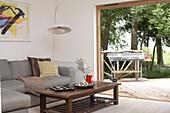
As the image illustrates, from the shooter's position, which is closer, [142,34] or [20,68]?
[20,68]

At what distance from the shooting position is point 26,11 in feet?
19.6

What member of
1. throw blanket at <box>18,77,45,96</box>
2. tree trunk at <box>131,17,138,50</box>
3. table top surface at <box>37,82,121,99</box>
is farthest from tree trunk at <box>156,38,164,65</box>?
throw blanket at <box>18,77,45,96</box>

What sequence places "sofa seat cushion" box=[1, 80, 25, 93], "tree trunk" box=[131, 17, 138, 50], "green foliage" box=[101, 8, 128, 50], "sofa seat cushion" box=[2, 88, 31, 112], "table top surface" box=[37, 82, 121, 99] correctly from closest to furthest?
1. "sofa seat cushion" box=[2, 88, 31, 112]
2. "table top surface" box=[37, 82, 121, 99]
3. "sofa seat cushion" box=[1, 80, 25, 93]
4. "tree trunk" box=[131, 17, 138, 50]
5. "green foliage" box=[101, 8, 128, 50]

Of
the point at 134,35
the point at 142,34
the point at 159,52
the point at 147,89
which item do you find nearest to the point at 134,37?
the point at 134,35

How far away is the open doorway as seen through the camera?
17.5 ft

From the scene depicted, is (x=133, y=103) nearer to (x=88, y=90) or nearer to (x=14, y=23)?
(x=88, y=90)

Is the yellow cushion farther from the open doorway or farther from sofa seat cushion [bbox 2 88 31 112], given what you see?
sofa seat cushion [bbox 2 88 31 112]

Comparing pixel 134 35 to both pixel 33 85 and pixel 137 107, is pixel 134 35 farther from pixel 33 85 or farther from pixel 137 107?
pixel 33 85

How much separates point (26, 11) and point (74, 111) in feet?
9.68

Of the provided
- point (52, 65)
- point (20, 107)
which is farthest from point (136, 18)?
point (20, 107)

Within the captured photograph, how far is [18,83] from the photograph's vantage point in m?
4.53

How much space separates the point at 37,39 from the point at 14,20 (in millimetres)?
816

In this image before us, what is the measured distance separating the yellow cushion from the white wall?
29.8 inches

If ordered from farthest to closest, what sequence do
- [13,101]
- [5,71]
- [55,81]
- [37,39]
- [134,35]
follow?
[37,39]
[134,35]
[55,81]
[5,71]
[13,101]
